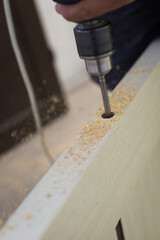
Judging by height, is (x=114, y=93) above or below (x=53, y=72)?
above

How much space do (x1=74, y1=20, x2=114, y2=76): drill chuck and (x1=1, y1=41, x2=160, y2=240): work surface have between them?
9 centimetres

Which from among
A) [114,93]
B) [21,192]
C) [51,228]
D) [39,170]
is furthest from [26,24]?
[51,228]

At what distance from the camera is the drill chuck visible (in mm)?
443

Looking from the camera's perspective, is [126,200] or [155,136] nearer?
[126,200]

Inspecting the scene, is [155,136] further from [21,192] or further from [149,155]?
[21,192]

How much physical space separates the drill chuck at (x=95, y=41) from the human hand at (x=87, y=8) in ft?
0.05

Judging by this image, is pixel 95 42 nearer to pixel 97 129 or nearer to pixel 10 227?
pixel 97 129

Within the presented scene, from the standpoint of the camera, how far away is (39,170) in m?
1.41

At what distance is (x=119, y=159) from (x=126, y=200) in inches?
3.1

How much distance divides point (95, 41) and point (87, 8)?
5cm

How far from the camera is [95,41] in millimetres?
446

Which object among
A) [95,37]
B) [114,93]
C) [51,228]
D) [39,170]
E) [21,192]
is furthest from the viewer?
[39,170]

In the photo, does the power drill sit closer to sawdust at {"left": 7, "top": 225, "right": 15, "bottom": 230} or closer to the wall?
sawdust at {"left": 7, "top": 225, "right": 15, "bottom": 230}

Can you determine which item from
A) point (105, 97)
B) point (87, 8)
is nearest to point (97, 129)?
point (105, 97)
